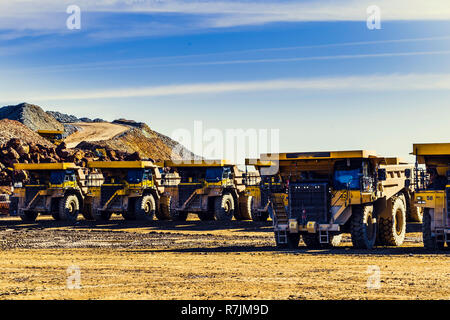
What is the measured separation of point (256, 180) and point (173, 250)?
15.1 metres

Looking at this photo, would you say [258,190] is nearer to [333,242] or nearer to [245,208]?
[245,208]

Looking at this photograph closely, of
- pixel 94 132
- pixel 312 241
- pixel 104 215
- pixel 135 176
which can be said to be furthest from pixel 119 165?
pixel 94 132

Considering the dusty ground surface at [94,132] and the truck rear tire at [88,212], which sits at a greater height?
the dusty ground surface at [94,132]

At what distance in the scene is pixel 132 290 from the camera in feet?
40.8

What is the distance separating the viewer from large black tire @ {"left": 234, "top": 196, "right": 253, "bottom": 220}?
3406 cm

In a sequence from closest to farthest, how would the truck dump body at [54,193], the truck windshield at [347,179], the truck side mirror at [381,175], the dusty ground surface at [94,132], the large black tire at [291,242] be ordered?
the truck windshield at [347,179] → the large black tire at [291,242] → the truck side mirror at [381,175] → the truck dump body at [54,193] → the dusty ground surface at [94,132]

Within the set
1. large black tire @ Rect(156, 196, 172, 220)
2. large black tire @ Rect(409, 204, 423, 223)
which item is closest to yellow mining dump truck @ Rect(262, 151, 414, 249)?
large black tire @ Rect(409, 204, 423, 223)

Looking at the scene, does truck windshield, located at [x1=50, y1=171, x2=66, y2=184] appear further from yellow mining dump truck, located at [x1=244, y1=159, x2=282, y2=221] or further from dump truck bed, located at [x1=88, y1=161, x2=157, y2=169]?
yellow mining dump truck, located at [x1=244, y1=159, x2=282, y2=221]

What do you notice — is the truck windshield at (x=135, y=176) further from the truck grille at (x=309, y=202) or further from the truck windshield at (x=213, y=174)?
the truck grille at (x=309, y=202)

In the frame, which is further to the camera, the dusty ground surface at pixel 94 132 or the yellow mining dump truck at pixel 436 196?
the dusty ground surface at pixel 94 132

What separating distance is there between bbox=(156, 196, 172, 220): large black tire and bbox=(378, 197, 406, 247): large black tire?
52.0 feet

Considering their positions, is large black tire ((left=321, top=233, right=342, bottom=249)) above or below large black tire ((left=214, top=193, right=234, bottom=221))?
below

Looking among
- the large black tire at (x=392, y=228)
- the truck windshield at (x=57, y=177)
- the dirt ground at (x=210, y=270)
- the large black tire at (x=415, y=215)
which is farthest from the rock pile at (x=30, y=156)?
the large black tire at (x=392, y=228)

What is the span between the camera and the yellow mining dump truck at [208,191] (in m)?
33.2
